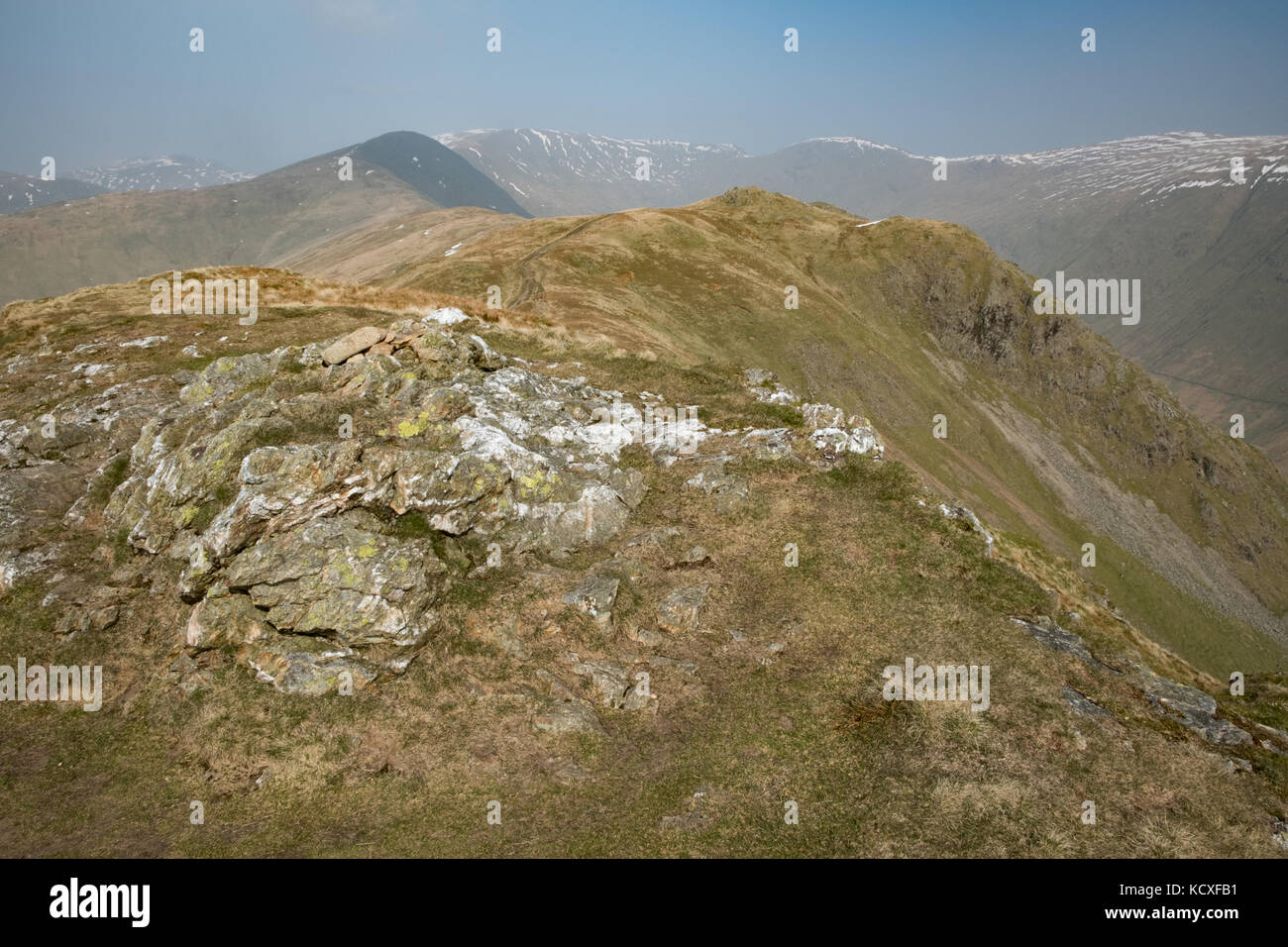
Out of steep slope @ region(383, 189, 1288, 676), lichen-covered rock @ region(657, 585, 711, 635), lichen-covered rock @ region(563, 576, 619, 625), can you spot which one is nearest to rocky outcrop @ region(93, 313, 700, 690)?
lichen-covered rock @ region(563, 576, 619, 625)

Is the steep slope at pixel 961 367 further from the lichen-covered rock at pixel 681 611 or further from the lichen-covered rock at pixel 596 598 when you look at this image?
the lichen-covered rock at pixel 596 598

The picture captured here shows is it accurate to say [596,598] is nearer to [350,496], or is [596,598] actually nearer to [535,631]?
[535,631]

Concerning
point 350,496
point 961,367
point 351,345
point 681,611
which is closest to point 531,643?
point 681,611

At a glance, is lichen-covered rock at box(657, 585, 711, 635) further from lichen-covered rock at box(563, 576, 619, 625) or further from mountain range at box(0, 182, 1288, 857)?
lichen-covered rock at box(563, 576, 619, 625)

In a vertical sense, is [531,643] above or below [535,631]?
below
